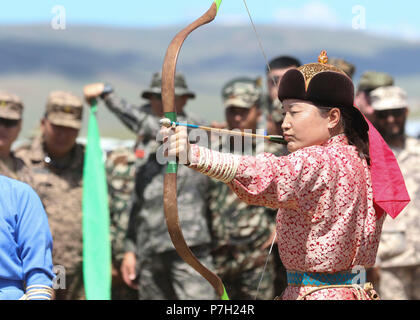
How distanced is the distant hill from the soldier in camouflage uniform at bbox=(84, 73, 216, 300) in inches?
1200

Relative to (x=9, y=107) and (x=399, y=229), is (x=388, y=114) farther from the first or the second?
(x=9, y=107)

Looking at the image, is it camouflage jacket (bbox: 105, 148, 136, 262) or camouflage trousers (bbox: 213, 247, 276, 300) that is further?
camouflage jacket (bbox: 105, 148, 136, 262)

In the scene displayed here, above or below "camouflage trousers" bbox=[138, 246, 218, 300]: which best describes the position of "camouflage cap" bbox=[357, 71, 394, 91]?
above

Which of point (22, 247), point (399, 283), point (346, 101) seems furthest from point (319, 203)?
point (399, 283)

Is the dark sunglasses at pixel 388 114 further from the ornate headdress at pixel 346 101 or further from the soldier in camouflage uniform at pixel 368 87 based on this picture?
the ornate headdress at pixel 346 101

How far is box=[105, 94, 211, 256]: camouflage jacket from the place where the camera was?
6.12 m

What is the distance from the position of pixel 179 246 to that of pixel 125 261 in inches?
119

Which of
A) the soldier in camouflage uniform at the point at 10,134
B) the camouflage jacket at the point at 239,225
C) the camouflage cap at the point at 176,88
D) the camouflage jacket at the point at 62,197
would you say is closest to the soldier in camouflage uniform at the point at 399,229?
the camouflage jacket at the point at 239,225

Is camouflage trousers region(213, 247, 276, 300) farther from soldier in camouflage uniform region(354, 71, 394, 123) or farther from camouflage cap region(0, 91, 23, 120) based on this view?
camouflage cap region(0, 91, 23, 120)

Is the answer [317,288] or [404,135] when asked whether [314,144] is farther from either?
[404,135]

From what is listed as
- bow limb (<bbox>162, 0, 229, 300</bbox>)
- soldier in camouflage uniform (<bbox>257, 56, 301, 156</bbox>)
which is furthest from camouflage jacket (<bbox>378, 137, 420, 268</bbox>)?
bow limb (<bbox>162, 0, 229, 300</bbox>)

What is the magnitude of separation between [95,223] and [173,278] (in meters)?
0.75

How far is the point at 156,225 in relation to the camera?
617cm

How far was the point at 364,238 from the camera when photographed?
3.58m
